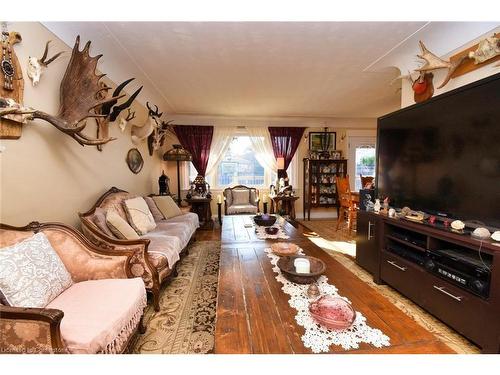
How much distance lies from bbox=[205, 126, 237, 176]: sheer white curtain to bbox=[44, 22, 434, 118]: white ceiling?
1037 mm

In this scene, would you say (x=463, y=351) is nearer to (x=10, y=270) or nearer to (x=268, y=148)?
(x=10, y=270)

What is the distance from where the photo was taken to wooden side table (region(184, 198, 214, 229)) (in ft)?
14.7

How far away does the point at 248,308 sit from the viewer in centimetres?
109

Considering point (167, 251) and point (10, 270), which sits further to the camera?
point (167, 251)

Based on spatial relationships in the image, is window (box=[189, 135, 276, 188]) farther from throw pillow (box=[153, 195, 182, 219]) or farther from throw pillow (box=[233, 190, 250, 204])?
throw pillow (box=[153, 195, 182, 219])

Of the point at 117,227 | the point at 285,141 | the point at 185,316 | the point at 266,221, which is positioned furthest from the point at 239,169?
the point at 185,316

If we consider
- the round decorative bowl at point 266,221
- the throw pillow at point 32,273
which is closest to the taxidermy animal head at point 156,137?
the round decorative bowl at point 266,221

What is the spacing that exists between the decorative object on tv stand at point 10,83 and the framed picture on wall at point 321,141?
5136 millimetres

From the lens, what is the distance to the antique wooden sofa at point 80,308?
914 millimetres

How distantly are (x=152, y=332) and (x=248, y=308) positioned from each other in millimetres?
1005

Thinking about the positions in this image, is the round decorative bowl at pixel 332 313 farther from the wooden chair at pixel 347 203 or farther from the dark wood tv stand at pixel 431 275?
the wooden chair at pixel 347 203
